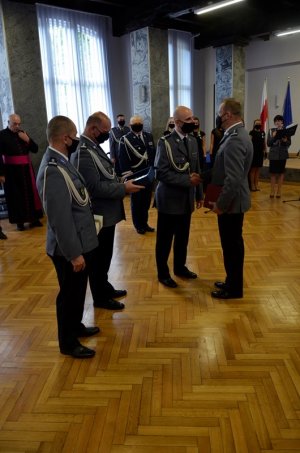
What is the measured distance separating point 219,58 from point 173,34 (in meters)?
1.30

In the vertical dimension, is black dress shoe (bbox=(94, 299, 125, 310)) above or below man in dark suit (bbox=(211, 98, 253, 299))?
below

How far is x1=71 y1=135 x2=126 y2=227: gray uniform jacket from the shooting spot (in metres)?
2.54

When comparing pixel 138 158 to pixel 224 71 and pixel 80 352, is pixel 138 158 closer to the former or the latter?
pixel 80 352

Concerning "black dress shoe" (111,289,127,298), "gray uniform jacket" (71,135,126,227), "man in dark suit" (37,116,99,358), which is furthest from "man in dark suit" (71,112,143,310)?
"man in dark suit" (37,116,99,358)

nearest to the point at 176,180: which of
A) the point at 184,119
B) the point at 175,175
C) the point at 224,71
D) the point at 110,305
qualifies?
the point at 175,175

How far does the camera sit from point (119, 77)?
869cm

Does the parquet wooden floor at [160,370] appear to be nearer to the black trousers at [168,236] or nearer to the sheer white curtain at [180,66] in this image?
the black trousers at [168,236]

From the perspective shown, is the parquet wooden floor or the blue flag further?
the blue flag

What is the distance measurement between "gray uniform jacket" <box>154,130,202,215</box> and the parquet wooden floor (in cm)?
75

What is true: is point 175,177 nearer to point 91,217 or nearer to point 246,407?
point 91,217

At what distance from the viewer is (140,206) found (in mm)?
5070

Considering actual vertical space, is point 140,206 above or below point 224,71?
below

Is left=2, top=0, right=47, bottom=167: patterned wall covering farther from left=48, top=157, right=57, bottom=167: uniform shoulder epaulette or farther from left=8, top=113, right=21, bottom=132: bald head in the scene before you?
left=48, top=157, right=57, bottom=167: uniform shoulder epaulette

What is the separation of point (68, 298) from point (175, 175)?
1382 mm
